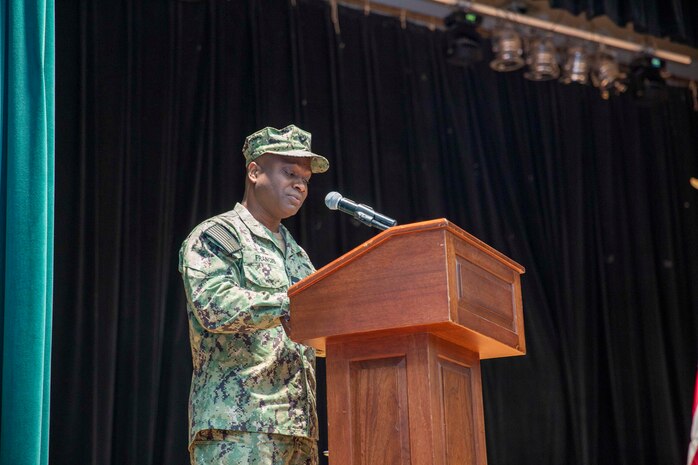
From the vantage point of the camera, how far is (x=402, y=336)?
2383mm

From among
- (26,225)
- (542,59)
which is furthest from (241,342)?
(542,59)

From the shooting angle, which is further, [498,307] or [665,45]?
[665,45]

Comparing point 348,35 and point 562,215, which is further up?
point 348,35

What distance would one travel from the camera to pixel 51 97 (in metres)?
2.60

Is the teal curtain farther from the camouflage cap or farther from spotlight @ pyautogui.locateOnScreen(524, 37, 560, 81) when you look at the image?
spotlight @ pyautogui.locateOnScreen(524, 37, 560, 81)

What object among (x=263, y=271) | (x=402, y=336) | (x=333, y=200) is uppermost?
(x=333, y=200)

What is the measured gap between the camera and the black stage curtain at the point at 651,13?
A: 5.23m

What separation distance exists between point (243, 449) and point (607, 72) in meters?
3.84

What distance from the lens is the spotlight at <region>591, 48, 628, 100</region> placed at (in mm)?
5734

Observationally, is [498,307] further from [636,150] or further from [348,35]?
[636,150]

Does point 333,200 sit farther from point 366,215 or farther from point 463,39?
point 463,39

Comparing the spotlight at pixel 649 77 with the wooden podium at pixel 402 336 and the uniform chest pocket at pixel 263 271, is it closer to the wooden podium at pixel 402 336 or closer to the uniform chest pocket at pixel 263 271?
the uniform chest pocket at pixel 263 271

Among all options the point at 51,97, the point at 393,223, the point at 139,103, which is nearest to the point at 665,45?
the point at 139,103

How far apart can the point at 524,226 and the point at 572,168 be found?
555 millimetres
